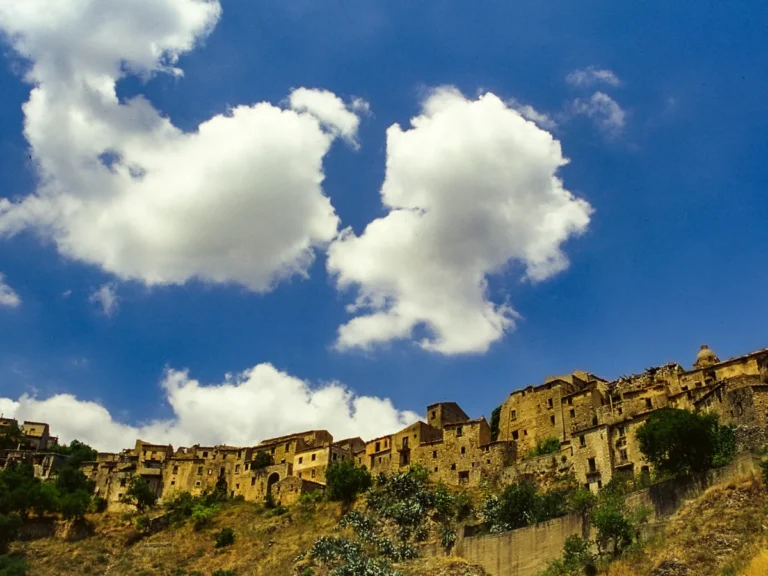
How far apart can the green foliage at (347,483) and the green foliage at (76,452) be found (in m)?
33.8

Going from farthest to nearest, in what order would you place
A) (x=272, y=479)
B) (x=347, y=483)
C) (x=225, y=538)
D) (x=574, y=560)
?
(x=272, y=479) → (x=347, y=483) → (x=225, y=538) → (x=574, y=560)

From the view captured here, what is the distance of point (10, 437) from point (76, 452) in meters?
7.54

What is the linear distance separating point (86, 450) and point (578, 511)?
217 feet

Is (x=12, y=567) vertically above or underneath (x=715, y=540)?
underneath

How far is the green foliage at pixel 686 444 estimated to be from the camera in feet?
129

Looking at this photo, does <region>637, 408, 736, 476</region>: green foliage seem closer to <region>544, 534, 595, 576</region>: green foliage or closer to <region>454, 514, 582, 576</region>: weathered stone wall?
<region>454, 514, 582, 576</region>: weathered stone wall

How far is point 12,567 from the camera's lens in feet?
162

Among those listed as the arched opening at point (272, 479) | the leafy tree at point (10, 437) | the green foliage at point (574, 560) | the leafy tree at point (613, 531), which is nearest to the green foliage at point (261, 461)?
the arched opening at point (272, 479)

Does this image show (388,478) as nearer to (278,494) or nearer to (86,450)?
(278,494)

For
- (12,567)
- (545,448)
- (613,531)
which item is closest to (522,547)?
(613,531)

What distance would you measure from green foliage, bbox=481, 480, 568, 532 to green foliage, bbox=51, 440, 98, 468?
5068cm

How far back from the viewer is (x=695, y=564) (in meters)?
29.9

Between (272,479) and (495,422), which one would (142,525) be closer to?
(272,479)

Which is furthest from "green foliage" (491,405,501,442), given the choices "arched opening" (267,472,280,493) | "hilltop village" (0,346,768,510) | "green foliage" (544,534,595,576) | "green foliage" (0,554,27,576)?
"green foliage" (0,554,27,576)
